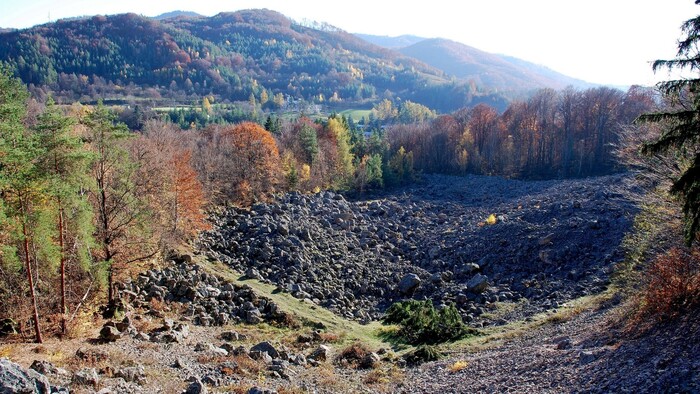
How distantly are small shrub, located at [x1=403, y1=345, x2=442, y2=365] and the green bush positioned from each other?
6.83 ft

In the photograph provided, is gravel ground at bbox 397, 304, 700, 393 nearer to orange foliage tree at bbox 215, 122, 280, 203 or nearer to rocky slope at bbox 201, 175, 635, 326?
→ rocky slope at bbox 201, 175, 635, 326

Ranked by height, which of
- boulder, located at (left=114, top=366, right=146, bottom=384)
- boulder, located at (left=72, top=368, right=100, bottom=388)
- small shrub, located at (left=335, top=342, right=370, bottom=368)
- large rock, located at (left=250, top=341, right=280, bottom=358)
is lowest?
small shrub, located at (left=335, top=342, right=370, bottom=368)

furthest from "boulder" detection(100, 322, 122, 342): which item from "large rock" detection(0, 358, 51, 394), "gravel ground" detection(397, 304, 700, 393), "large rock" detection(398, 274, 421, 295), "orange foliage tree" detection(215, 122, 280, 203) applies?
"orange foliage tree" detection(215, 122, 280, 203)

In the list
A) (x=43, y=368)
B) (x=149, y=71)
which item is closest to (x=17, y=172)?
(x=43, y=368)

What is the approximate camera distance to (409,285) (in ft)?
91.8

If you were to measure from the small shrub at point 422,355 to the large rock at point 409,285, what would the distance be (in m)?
9.22

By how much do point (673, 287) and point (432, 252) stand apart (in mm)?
19620

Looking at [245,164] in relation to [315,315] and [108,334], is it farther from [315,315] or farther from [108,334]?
[108,334]

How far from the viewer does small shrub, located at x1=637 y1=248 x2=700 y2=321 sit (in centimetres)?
1368

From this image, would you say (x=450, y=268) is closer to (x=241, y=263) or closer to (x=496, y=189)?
(x=241, y=263)

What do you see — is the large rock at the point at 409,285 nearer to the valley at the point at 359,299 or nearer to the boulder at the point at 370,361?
the valley at the point at 359,299

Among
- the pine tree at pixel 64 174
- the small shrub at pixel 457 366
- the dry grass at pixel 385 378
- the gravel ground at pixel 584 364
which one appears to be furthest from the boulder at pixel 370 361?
the pine tree at pixel 64 174

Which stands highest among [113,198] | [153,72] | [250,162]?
[153,72]

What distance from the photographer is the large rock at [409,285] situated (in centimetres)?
2795
